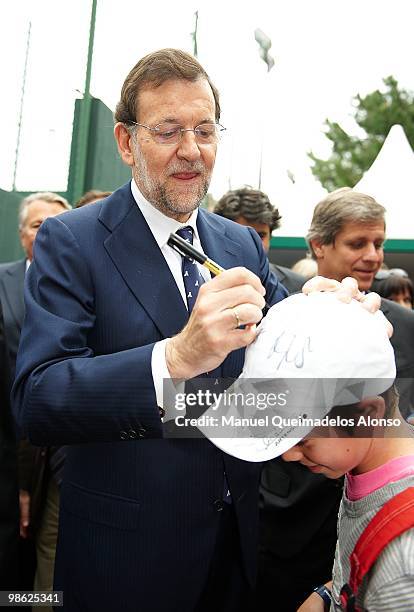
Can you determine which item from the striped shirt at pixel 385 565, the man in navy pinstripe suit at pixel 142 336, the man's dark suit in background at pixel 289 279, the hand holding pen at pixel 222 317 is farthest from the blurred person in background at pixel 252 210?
the hand holding pen at pixel 222 317

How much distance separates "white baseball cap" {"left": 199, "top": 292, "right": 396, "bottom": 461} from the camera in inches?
50.8

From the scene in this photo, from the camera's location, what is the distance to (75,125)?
591 centimetres

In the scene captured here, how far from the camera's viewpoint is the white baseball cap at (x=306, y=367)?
50.8 inches

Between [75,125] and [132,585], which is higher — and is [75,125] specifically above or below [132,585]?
above

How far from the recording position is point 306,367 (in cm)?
128

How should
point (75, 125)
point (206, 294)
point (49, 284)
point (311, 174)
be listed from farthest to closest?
point (311, 174)
point (75, 125)
point (49, 284)
point (206, 294)

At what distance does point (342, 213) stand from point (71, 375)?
2.12 m

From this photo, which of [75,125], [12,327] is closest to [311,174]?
[75,125]

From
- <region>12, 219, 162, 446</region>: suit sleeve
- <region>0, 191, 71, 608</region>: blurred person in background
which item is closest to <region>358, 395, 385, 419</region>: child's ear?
<region>12, 219, 162, 446</region>: suit sleeve

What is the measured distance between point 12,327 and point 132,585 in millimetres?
1979

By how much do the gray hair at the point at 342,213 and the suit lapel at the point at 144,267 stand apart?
161 cm

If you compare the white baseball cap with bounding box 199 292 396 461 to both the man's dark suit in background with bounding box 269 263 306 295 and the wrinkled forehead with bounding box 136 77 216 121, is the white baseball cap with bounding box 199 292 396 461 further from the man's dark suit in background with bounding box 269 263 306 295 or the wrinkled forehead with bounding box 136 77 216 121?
the man's dark suit in background with bounding box 269 263 306 295

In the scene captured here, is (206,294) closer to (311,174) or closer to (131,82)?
(131,82)

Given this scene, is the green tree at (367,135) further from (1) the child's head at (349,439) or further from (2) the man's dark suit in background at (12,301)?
(1) the child's head at (349,439)
